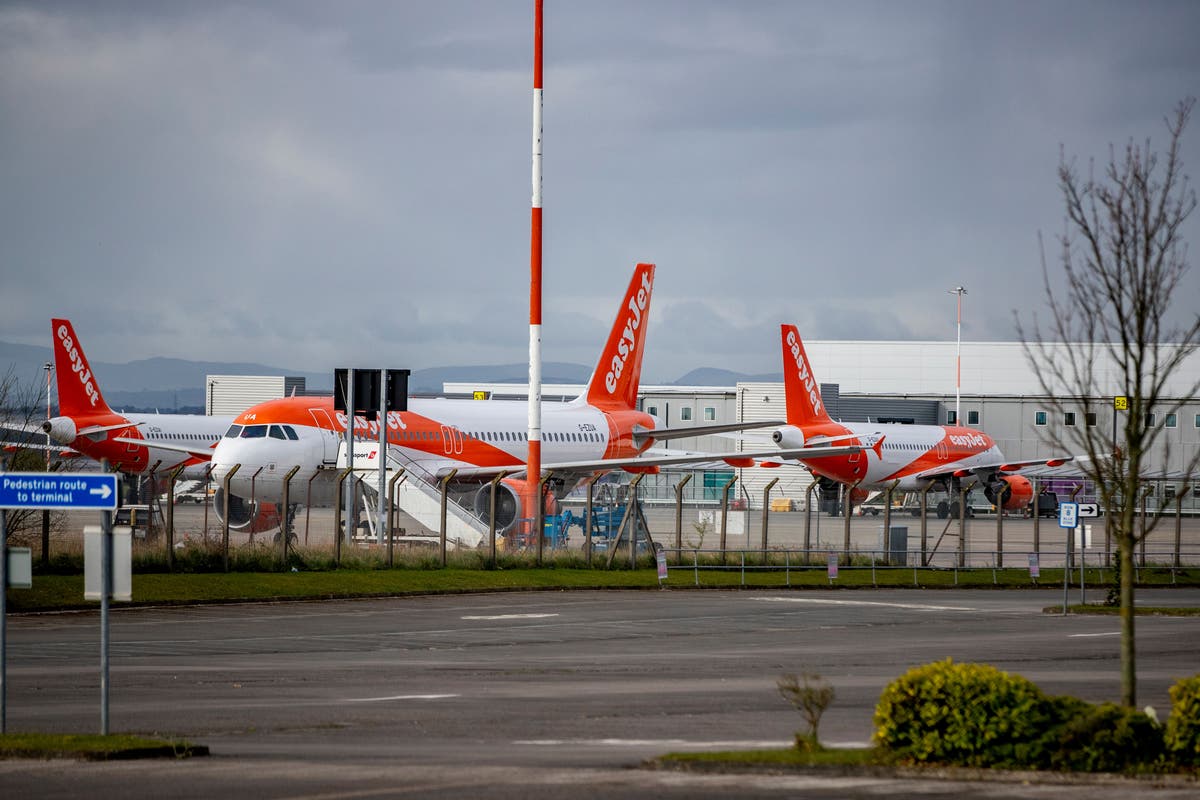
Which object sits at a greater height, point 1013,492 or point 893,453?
point 893,453

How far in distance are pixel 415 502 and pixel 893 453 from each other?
33.2 m

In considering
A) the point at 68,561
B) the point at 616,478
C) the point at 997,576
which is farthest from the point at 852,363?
the point at 68,561

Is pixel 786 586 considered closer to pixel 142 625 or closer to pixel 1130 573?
pixel 142 625

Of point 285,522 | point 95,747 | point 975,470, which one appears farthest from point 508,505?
point 975,470

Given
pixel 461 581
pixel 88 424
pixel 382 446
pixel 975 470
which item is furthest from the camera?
pixel 975 470

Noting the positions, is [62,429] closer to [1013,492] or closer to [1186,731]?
[1013,492]

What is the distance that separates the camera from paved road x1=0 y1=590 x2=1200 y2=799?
35.6ft

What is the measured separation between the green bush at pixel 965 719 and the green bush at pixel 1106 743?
162 mm

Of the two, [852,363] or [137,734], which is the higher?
[852,363]

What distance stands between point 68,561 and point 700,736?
2218cm

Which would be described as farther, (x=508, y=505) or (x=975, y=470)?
(x=975, y=470)

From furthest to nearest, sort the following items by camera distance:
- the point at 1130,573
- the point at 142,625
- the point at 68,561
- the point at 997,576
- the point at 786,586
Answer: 1. the point at 997,576
2. the point at 786,586
3. the point at 68,561
4. the point at 142,625
5. the point at 1130,573

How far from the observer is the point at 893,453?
69.9m

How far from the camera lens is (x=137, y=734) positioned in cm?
1323
